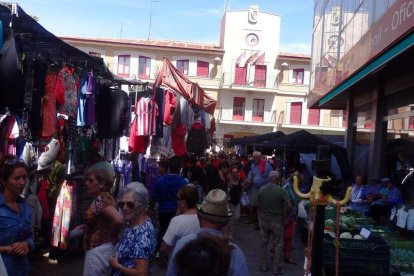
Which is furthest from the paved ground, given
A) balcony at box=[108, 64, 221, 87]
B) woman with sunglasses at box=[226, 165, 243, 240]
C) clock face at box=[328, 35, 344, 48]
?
balcony at box=[108, 64, 221, 87]

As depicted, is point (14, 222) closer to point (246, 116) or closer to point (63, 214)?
point (63, 214)

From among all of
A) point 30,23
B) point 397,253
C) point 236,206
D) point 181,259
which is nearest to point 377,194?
point 236,206

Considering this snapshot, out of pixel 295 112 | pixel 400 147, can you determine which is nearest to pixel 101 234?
pixel 400 147

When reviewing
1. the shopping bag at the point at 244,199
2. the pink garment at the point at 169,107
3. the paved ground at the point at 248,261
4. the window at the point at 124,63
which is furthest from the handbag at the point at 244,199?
the window at the point at 124,63

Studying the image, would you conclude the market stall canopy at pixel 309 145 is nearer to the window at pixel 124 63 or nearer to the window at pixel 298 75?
the window at pixel 124 63

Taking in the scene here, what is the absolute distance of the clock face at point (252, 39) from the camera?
140 ft

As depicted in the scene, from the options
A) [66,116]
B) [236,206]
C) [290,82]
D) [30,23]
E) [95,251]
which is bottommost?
[236,206]

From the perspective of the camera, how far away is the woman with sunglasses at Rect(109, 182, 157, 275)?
12.4 feet

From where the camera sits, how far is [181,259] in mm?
2512

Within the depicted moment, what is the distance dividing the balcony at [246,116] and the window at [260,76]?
2.13m

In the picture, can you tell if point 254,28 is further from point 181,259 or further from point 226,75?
point 181,259

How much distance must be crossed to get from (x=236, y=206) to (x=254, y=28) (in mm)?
32411

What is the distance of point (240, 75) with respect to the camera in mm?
42125

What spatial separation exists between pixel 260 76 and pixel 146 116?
3417cm
